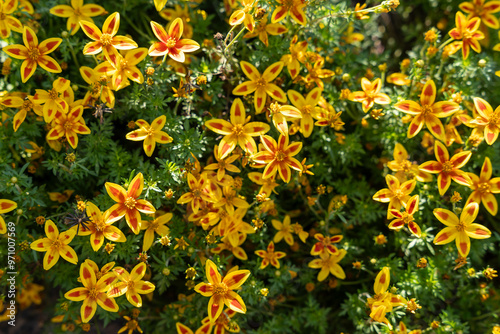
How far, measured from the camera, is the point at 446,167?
8.26 ft

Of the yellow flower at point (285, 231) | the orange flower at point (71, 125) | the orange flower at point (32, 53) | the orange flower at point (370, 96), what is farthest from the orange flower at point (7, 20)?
the orange flower at point (370, 96)

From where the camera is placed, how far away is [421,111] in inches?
103

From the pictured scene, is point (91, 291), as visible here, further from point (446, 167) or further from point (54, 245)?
point (446, 167)

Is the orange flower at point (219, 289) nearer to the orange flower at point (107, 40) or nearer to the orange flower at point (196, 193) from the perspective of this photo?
the orange flower at point (196, 193)

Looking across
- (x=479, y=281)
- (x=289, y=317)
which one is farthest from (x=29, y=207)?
(x=479, y=281)

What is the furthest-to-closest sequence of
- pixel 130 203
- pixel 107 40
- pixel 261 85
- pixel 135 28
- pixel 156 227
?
pixel 135 28 < pixel 261 85 < pixel 156 227 < pixel 107 40 < pixel 130 203

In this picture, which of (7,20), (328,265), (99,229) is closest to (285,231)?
(328,265)

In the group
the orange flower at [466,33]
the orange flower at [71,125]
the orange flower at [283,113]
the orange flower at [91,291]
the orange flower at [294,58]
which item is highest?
the orange flower at [466,33]

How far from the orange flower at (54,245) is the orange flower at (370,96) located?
1.94 m

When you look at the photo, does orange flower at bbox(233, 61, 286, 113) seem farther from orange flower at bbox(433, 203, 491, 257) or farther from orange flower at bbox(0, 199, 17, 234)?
orange flower at bbox(0, 199, 17, 234)

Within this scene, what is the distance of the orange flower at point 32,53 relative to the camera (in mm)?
2414

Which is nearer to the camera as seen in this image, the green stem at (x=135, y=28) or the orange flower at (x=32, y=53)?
the orange flower at (x=32, y=53)

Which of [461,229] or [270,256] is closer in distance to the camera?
[461,229]

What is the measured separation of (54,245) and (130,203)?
52 cm
